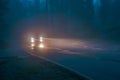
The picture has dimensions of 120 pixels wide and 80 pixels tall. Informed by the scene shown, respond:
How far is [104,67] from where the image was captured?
1471 cm

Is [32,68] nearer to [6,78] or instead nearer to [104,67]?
[6,78]

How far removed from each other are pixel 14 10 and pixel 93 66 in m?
88.3

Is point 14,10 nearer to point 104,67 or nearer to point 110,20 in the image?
point 110,20

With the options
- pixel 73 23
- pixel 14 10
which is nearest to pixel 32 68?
pixel 73 23

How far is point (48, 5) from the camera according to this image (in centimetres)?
9300

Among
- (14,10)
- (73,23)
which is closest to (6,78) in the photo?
(73,23)

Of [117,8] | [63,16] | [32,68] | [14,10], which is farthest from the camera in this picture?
[14,10]

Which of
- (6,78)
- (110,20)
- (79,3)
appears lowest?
(6,78)

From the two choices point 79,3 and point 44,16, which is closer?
point 79,3

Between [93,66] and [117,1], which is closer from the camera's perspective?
[93,66]

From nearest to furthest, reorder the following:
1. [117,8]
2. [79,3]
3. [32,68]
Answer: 1. [32,68]
2. [117,8]
3. [79,3]

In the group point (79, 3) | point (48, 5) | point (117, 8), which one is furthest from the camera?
point (48, 5)

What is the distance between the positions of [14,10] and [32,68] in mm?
87203

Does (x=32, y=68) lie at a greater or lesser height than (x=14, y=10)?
lesser
